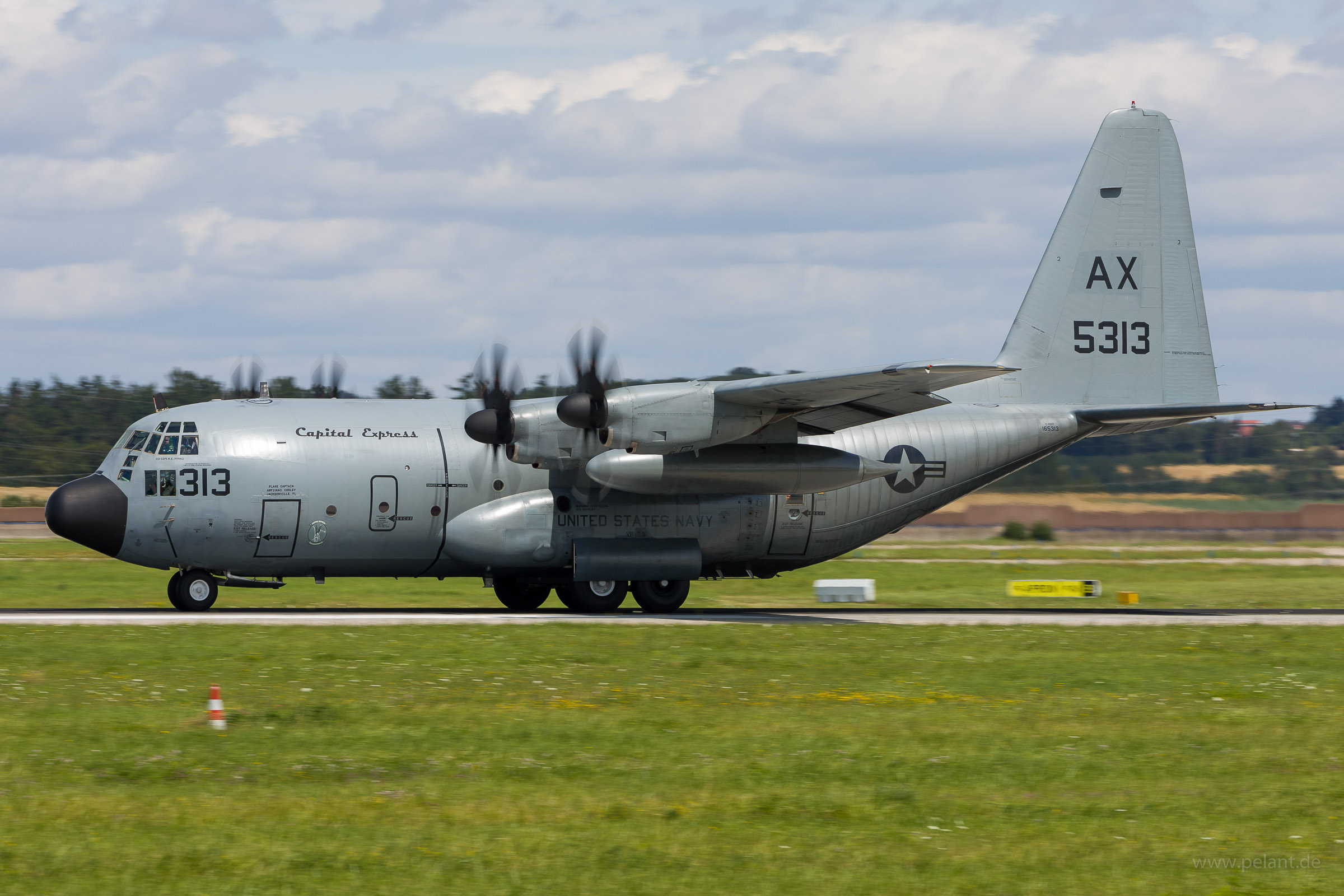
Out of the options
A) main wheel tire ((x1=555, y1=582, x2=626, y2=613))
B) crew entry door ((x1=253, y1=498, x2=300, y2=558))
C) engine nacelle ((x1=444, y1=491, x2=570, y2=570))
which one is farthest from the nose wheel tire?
main wheel tire ((x1=555, y1=582, x2=626, y2=613))

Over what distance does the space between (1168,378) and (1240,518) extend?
36.7 meters

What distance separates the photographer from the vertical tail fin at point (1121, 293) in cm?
2912

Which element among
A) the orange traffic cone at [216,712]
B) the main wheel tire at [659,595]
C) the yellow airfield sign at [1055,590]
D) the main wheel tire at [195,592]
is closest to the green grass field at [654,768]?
the orange traffic cone at [216,712]

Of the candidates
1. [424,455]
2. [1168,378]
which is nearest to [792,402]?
[424,455]

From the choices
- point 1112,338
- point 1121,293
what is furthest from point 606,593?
point 1121,293

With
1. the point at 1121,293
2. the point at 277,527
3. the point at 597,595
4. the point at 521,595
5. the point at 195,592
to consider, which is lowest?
the point at 521,595

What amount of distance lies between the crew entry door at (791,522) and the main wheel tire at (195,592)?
10687 mm

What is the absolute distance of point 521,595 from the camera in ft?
92.3

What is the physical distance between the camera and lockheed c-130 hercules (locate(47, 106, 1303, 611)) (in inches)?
957

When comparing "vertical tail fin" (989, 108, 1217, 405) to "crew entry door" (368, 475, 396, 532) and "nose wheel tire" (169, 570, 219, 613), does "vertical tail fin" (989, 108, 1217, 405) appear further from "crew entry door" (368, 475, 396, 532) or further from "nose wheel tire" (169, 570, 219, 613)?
"nose wheel tire" (169, 570, 219, 613)

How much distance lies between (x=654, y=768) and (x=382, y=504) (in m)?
13.9

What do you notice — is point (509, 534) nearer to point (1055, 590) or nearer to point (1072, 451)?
point (1055, 590)

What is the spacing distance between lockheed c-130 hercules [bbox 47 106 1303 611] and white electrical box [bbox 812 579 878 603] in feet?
7.35

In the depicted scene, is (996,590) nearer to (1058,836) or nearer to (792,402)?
(792,402)
